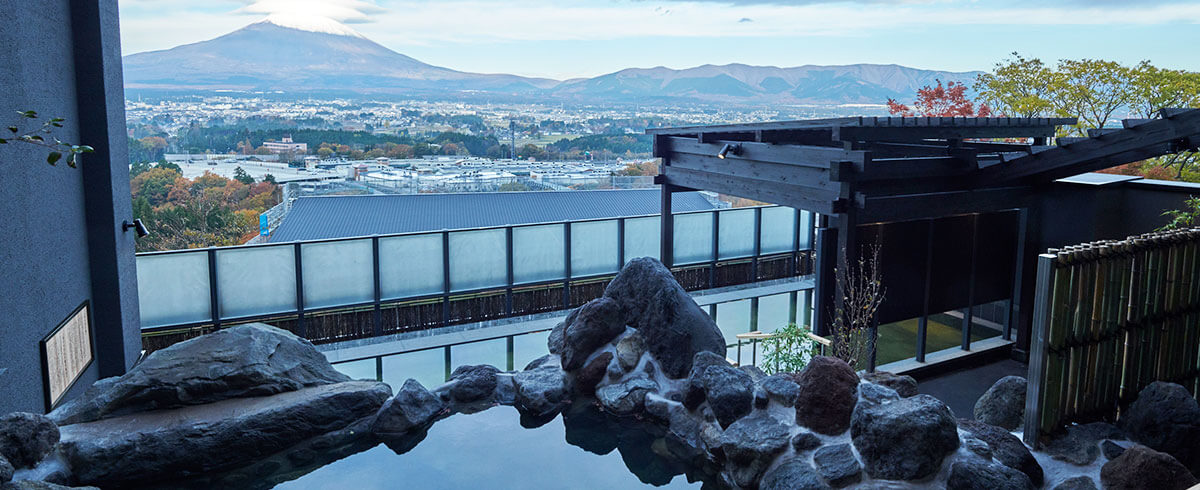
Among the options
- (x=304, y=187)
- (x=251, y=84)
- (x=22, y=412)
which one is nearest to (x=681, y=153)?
(x=22, y=412)

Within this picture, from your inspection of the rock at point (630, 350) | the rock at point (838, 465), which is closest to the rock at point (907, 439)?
the rock at point (838, 465)

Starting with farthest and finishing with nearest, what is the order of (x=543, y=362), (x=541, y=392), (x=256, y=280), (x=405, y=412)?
(x=256, y=280) → (x=543, y=362) → (x=541, y=392) → (x=405, y=412)

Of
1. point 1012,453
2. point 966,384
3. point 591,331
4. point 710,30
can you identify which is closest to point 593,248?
point 591,331

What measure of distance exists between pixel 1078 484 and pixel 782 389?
185 cm

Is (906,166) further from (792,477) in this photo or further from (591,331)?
(792,477)

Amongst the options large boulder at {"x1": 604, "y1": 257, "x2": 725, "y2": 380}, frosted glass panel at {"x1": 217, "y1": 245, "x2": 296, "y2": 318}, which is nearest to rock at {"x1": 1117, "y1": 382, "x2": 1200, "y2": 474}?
large boulder at {"x1": 604, "y1": 257, "x2": 725, "y2": 380}

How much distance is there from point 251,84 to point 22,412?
35301 mm

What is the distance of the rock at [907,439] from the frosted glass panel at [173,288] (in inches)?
293

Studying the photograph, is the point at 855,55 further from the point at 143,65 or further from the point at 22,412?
the point at 22,412

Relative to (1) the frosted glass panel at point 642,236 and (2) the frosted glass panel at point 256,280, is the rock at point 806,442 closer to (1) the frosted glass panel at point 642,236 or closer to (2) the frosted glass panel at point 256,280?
(1) the frosted glass panel at point 642,236

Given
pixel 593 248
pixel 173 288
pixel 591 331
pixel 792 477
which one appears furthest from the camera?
pixel 593 248

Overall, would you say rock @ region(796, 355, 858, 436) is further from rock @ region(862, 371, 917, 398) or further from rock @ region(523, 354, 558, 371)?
rock @ region(523, 354, 558, 371)

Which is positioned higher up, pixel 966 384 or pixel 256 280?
pixel 256 280

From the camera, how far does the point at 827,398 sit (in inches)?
191
